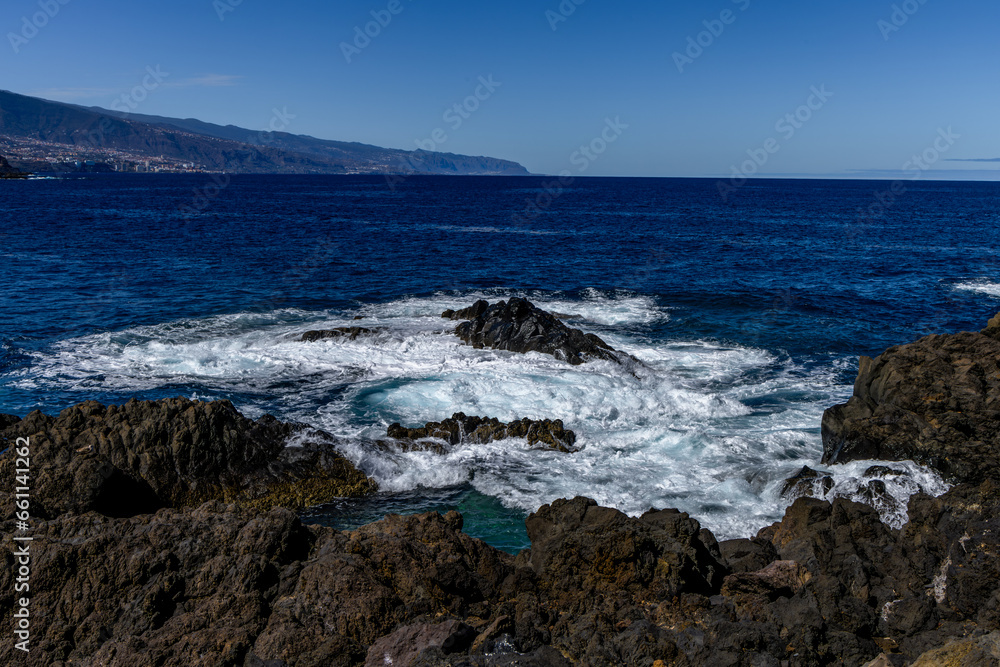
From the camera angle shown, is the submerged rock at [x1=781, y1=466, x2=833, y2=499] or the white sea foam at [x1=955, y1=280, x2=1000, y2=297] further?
the white sea foam at [x1=955, y1=280, x2=1000, y2=297]

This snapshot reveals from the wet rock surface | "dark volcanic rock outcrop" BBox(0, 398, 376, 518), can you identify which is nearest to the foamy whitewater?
"dark volcanic rock outcrop" BBox(0, 398, 376, 518)

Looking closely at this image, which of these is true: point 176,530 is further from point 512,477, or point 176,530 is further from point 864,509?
→ point 864,509

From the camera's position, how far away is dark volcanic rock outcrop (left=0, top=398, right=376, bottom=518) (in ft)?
49.5

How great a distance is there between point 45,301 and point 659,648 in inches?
1574

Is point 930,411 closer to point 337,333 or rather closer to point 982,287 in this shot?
point 337,333

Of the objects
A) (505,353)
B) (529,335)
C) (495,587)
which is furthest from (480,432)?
(495,587)

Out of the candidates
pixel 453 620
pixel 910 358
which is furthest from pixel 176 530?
pixel 910 358

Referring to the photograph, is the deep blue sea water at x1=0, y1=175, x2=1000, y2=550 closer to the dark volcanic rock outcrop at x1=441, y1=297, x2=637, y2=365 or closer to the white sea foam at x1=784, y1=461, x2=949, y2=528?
the white sea foam at x1=784, y1=461, x2=949, y2=528

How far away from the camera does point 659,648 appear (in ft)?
25.7

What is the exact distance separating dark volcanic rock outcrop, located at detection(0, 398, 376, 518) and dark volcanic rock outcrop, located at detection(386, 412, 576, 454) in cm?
245

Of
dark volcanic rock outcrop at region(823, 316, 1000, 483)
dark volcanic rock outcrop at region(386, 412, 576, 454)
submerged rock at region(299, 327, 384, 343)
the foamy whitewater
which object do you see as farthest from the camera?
submerged rock at region(299, 327, 384, 343)

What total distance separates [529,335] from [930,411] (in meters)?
14.8

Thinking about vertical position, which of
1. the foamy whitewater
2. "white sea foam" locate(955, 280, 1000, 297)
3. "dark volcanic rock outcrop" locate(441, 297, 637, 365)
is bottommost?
the foamy whitewater

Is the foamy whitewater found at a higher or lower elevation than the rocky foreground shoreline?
lower
